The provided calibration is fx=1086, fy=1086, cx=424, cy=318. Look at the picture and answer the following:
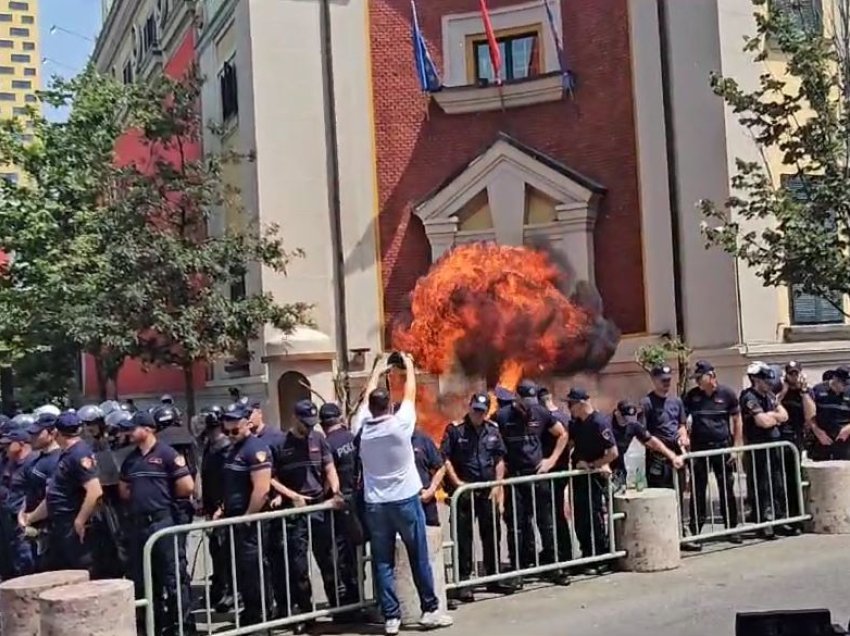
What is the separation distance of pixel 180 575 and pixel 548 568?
10.3ft

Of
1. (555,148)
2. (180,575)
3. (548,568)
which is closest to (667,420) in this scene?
(548,568)

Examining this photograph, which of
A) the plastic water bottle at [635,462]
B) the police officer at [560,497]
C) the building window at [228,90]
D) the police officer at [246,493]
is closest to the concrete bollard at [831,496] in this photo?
the plastic water bottle at [635,462]

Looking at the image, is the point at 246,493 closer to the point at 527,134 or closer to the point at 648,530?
the point at 648,530

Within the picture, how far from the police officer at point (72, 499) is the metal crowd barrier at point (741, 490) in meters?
5.20

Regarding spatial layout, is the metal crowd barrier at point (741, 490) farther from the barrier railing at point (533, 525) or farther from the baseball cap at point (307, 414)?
the baseball cap at point (307, 414)

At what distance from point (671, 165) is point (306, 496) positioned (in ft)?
38.5

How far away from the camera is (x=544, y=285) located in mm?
19000

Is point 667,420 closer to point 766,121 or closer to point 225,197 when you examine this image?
point 766,121

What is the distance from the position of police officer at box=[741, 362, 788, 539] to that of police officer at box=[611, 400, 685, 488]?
1056 millimetres

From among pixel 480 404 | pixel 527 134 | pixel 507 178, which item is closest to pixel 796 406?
pixel 480 404

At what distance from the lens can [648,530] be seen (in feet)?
31.0

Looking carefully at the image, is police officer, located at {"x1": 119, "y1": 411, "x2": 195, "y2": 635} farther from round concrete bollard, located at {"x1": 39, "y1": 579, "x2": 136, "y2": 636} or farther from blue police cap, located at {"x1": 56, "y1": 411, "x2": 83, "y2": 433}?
round concrete bollard, located at {"x1": 39, "y1": 579, "x2": 136, "y2": 636}

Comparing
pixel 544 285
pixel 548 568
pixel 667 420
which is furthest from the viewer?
pixel 544 285

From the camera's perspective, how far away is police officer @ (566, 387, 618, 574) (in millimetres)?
9367
